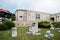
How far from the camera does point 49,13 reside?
48.5 metres

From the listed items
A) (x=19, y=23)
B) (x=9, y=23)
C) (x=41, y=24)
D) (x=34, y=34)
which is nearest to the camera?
(x=34, y=34)

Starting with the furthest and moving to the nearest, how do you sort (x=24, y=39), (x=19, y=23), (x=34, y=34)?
(x=19, y=23) → (x=34, y=34) → (x=24, y=39)

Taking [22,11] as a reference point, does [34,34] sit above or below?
below

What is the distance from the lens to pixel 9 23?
29250 millimetres

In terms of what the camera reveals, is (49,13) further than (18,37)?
Yes

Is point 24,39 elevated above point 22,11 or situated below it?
below

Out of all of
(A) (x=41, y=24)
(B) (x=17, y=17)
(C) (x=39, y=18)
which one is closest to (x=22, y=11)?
(B) (x=17, y=17)

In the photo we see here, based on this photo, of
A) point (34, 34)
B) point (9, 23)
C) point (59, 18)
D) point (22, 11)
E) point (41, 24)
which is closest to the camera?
point (34, 34)

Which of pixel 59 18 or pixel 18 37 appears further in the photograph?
pixel 59 18

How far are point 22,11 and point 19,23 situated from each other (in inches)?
339

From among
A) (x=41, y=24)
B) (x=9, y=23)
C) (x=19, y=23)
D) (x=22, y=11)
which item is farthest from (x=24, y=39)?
(x=22, y=11)

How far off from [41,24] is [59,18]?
16.1 metres

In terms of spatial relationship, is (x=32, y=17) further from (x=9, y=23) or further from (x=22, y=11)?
(x=9, y=23)

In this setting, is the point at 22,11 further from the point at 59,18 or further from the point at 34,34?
the point at 34,34
